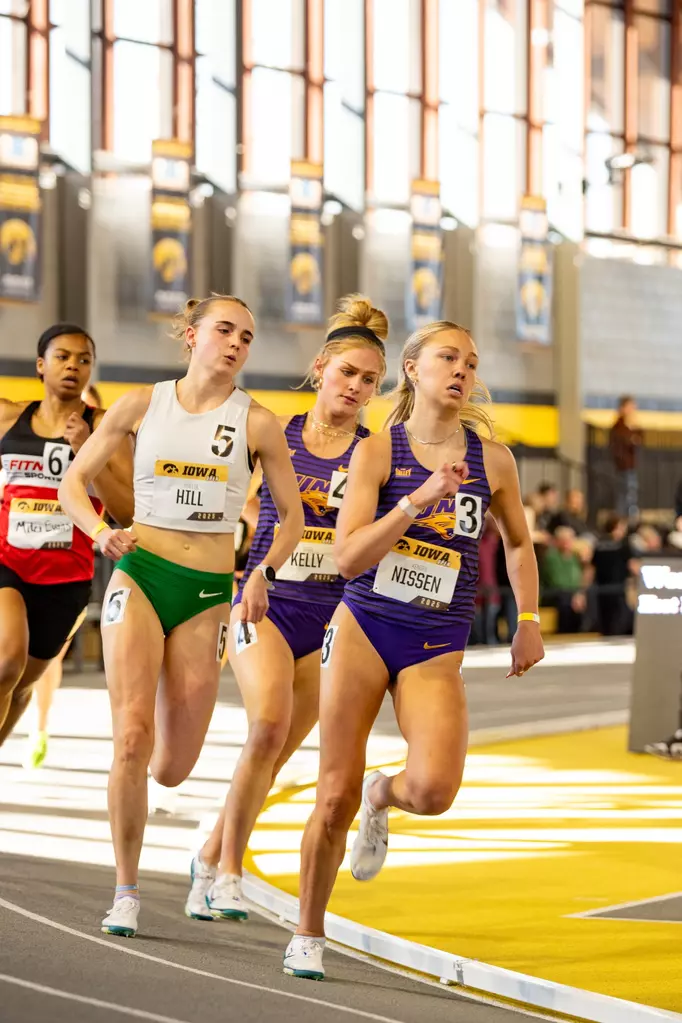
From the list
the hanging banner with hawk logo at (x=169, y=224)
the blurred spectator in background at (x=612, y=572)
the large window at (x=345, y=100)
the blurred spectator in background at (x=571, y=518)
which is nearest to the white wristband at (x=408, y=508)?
the blurred spectator in background at (x=571, y=518)

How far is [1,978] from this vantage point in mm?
5074

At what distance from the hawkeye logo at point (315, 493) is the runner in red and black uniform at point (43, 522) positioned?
1.07 metres

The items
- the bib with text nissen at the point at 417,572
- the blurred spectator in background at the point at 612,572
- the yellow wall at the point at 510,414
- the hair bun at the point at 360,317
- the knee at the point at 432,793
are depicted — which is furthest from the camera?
the yellow wall at the point at 510,414

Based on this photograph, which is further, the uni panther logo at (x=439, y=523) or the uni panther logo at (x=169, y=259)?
the uni panther logo at (x=169, y=259)

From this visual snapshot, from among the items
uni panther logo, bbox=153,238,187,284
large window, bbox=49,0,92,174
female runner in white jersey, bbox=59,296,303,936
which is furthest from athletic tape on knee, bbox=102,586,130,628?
uni panther logo, bbox=153,238,187,284

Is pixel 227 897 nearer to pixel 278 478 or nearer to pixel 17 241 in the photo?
pixel 278 478

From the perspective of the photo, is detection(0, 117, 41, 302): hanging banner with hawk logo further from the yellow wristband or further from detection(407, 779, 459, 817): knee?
detection(407, 779, 459, 817): knee

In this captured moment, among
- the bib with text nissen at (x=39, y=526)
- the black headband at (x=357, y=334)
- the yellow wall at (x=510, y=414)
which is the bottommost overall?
the bib with text nissen at (x=39, y=526)

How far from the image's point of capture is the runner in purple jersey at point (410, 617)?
204 inches

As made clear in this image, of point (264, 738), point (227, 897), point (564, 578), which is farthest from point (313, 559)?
point (564, 578)

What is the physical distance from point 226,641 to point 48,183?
2042 cm

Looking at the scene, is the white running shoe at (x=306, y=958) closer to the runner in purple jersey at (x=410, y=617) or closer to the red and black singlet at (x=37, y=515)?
the runner in purple jersey at (x=410, y=617)

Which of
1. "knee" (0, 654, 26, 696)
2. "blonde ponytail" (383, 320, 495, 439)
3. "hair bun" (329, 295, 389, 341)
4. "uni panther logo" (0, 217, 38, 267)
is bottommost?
"knee" (0, 654, 26, 696)

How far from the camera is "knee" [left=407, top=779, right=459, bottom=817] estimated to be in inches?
203
